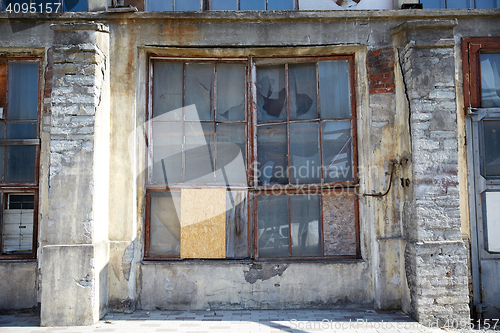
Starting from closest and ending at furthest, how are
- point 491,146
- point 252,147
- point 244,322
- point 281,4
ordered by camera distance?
point 244,322 → point 491,146 → point 252,147 → point 281,4

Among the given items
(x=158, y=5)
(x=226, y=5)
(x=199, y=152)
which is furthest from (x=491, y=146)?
(x=158, y=5)

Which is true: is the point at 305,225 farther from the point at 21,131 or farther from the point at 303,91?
the point at 21,131

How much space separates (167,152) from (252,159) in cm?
116

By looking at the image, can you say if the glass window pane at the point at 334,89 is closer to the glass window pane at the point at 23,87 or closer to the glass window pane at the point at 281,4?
the glass window pane at the point at 281,4

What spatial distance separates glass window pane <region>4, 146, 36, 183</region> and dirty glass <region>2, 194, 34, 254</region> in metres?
0.24

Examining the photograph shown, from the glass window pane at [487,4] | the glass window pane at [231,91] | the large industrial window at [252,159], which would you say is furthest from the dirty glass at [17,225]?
the glass window pane at [487,4]

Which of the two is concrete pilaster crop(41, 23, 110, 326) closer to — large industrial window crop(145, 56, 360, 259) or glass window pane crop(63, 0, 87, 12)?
large industrial window crop(145, 56, 360, 259)

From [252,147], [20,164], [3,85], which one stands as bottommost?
[20,164]

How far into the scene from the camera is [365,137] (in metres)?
4.61

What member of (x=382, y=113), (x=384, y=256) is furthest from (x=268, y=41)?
(x=384, y=256)

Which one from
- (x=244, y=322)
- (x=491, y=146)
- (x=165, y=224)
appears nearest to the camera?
(x=244, y=322)

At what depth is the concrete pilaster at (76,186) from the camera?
395 cm

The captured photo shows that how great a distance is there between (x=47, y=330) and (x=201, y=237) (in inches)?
77.3

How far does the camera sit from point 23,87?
4.76 metres
